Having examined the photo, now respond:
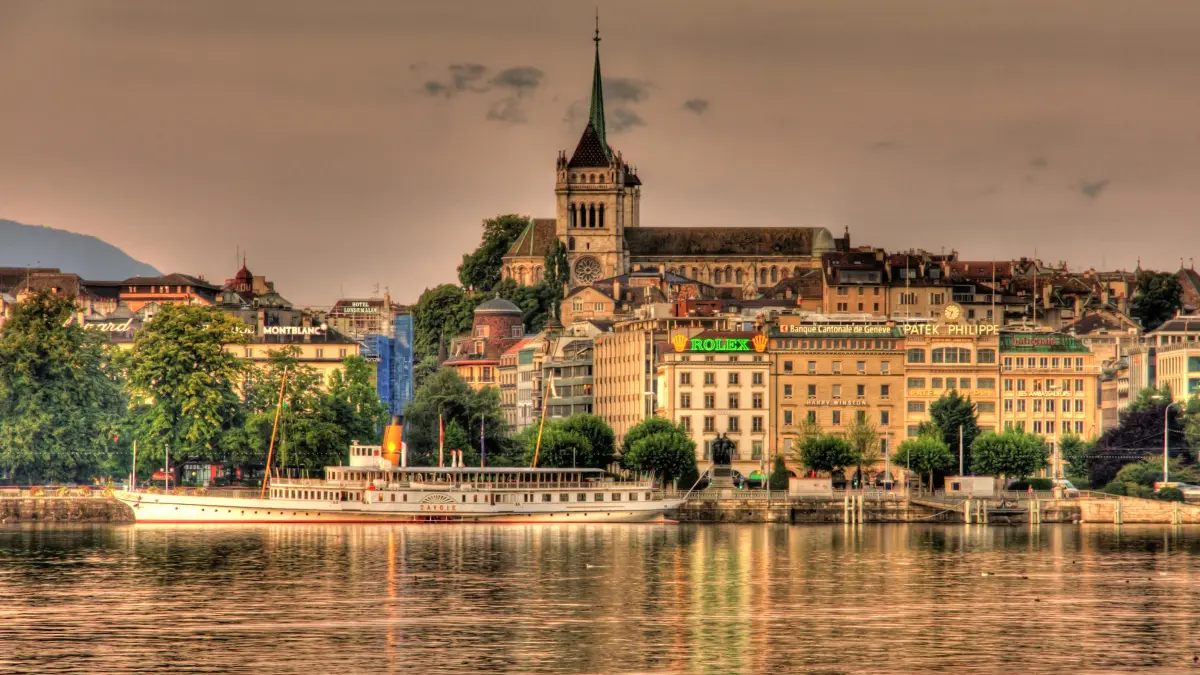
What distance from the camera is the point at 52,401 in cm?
14912

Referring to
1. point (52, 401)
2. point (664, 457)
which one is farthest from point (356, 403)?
point (664, 457)

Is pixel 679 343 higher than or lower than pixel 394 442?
higher

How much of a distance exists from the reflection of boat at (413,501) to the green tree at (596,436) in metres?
16.6

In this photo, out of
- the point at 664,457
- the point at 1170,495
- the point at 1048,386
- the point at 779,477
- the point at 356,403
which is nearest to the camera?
the point at 1170,495

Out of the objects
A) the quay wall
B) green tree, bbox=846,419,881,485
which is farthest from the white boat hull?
green tree, bbox=846,419,881,485

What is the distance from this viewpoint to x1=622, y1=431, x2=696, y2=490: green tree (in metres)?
151

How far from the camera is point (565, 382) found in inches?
7756

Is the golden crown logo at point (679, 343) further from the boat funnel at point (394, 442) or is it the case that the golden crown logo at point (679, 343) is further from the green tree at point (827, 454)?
the boat funnel at point (394, 442)

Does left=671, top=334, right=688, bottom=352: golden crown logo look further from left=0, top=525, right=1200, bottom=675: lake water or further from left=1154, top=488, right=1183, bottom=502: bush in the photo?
left=0, top=525, right=1200, bottom=675: lake water

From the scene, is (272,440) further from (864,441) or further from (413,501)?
(864,441)


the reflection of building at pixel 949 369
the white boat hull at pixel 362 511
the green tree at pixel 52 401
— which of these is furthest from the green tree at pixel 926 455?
the green tree at pixel 52 401

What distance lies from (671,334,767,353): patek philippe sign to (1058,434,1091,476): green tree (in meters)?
19.7

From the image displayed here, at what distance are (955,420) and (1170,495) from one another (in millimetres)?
18600

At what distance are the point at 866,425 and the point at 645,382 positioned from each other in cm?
1802
